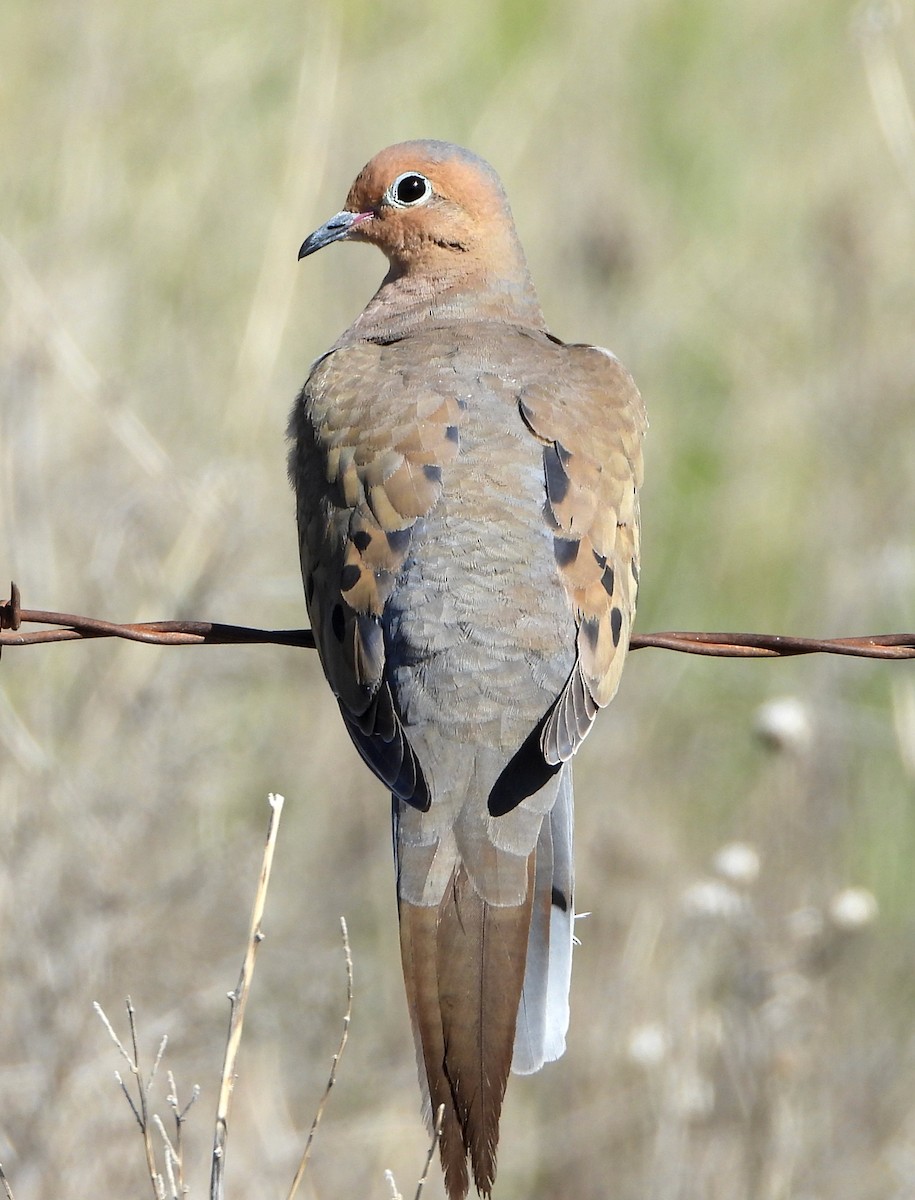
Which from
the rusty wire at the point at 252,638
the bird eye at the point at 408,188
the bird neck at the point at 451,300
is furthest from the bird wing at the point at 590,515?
the bird eye at the point at 408,188

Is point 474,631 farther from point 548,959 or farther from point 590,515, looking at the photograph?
point 548,959

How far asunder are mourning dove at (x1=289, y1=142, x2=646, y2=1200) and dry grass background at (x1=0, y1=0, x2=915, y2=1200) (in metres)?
1.39

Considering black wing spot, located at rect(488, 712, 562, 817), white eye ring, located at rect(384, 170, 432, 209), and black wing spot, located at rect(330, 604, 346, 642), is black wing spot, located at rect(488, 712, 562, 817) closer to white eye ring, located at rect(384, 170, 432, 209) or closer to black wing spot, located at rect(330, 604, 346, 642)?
black wing spot, located at rect(330, 604, 346, 642)

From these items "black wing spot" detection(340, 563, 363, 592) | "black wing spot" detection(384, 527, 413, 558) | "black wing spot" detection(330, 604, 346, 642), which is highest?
"black wing spot" detection(384, 527, 413, 558)

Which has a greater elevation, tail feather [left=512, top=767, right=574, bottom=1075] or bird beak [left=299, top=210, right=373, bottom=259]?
bird beak [left=299, top=210, right=373, bottom=259]

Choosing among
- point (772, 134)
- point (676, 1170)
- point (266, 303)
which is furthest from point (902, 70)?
point (676, 1170)

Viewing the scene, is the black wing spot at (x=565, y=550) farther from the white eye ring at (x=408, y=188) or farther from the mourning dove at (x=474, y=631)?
the white eye ring at (x=408, y=188)

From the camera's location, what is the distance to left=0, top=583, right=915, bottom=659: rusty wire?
3.14 meters

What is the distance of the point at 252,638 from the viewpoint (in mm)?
3131

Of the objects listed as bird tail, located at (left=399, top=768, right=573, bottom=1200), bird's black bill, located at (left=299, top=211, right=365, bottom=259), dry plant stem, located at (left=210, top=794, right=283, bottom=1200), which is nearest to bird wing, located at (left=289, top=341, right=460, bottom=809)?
bird tail, located at (left=399, top=768, right=573, bottom=1200)

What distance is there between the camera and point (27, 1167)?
4652 mm

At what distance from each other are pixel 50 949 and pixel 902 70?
16.2 ft

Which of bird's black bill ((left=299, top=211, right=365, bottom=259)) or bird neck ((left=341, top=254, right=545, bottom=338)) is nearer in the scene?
bird neck ((left=341, top=254, right=545, bottom=338))

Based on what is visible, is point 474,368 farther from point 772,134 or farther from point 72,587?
point 772,134
